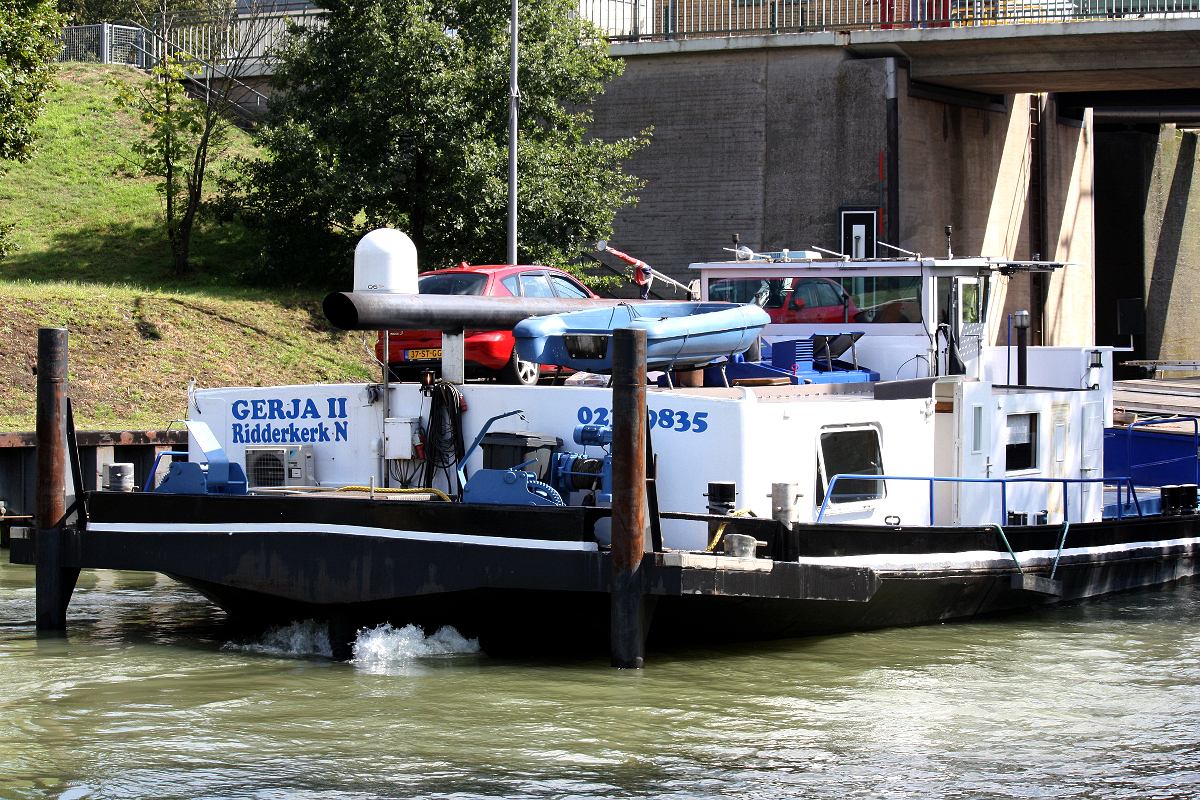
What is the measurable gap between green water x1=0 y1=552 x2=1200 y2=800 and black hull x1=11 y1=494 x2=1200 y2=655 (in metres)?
0.26

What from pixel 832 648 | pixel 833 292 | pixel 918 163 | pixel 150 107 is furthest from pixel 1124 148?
pixel 832 648

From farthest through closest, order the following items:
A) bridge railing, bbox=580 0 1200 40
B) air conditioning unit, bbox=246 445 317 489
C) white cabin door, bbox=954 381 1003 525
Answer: bridge railing, bbox=580 0 1200 40 < white cabin door, bbox=954 381 1003 525 < air conditioning unit, bbox=246 445 317 489

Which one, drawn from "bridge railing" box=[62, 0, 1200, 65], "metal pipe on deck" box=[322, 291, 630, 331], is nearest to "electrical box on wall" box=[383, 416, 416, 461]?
"metal pipe on deck" box=[322, 291, 630, 331]

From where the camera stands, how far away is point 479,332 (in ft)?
43.8

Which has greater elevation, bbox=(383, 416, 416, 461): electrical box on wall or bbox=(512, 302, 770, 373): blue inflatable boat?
bbox=(512, 302, 770, 373): blue inflatable boat

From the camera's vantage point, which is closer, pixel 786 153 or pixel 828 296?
pixel 828 296

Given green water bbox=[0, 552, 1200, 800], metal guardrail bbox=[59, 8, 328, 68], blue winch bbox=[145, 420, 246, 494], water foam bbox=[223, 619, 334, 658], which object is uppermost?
metal guardrail bbox=[59, 8, 328, 68]

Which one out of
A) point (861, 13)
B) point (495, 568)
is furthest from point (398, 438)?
point (861, 13)

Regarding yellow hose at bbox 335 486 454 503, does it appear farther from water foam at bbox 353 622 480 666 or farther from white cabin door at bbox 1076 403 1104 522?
white cabin door at bbox 1076 403 1104 522

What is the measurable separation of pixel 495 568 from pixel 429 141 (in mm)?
16033

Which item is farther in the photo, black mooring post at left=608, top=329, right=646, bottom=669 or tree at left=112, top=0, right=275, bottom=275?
tree at left=112, top=0, right=275, bottom=275

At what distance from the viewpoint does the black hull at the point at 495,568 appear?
9.01 metres

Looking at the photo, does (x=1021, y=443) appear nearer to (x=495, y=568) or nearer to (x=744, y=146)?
(x=495, y=568)

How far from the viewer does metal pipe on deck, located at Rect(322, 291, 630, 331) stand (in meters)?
9.54
